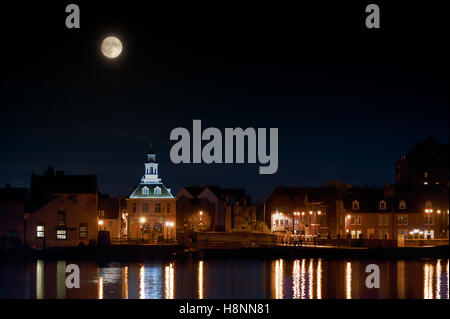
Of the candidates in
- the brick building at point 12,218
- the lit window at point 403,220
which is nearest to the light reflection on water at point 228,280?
the brick building at point 12,218

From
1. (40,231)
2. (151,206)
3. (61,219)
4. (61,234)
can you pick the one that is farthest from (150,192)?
(40,231)

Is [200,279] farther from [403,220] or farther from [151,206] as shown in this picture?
[403,220]

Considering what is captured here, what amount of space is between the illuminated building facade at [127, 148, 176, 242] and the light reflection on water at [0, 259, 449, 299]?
17060 mm

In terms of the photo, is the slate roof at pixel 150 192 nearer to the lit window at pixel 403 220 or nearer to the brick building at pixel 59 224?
the brick building at pixel 59 224

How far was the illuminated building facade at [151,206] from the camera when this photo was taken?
347 feet

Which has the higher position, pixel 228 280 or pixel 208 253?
pixel 208 253

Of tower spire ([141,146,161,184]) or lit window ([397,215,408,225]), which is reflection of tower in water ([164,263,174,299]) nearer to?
tower spire ([141,146,161,184])

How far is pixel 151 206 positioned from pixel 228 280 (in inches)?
1415

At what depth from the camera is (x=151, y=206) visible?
107 m

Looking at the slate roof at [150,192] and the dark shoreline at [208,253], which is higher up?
the slate roof at [150,192]

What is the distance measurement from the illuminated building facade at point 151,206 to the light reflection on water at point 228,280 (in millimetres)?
17060
